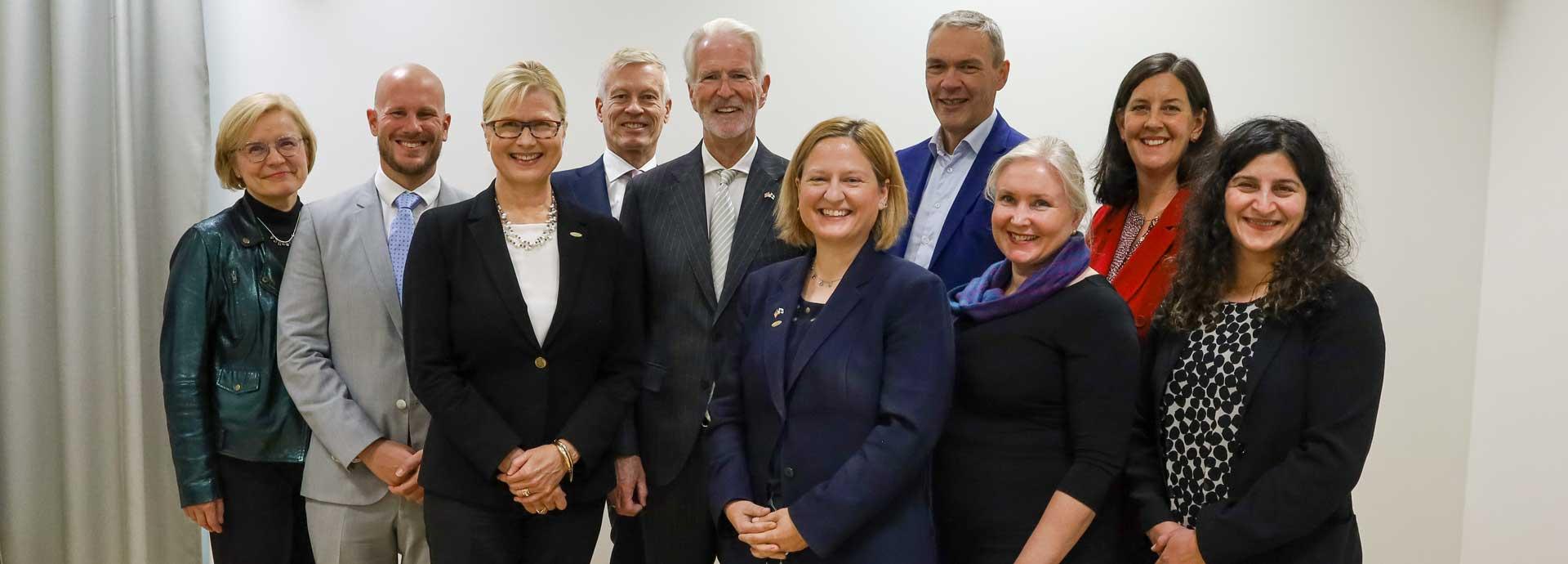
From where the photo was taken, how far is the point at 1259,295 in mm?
2006

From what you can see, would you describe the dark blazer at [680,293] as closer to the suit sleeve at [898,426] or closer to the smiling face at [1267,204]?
the suit sleeve at [898,426]

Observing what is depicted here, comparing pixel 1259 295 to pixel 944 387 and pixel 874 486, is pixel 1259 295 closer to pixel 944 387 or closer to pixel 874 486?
pixel 944 387

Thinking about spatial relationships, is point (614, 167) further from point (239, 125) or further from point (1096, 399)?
point (1096, 399)

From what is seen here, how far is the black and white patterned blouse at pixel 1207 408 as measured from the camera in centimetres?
197

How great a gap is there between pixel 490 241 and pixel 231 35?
2416 mm

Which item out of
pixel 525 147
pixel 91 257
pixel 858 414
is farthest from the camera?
pixel 91 257

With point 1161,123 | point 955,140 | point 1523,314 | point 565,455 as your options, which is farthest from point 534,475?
point 1523,314

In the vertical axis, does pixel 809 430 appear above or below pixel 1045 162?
below

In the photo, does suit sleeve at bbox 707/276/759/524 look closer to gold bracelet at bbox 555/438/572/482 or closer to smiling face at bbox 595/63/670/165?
gold bracelet at bbox 555/438/572/482

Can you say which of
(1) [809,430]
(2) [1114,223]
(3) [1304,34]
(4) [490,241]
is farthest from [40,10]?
(3) [1304,34]

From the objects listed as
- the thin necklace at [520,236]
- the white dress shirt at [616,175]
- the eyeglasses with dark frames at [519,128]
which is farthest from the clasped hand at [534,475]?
the white dress shirt at [616,175]

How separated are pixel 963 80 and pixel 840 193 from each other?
94 cm

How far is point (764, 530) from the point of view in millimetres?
1990

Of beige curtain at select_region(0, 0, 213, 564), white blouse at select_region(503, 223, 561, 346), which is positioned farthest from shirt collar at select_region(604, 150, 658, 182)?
beige curtain at select_region(0, 0, 213, 564)
